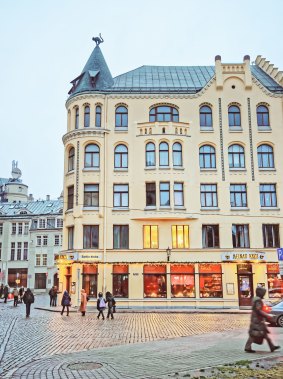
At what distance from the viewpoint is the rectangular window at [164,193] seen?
110 ft

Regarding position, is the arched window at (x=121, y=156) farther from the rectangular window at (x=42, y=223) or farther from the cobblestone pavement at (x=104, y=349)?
the rectangular window at (x=42, y=223)

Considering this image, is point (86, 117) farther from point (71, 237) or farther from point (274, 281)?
point (274, 281)

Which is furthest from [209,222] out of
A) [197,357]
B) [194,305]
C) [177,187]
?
[197,357]

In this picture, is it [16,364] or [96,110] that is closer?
[16,364]

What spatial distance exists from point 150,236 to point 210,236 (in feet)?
15.0

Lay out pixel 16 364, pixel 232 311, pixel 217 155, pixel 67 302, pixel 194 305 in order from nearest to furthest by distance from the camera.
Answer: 1. pixel 16 364
2. pixel 67 302
3. pixel 232 311
4. pixel 194 305
5. pixel 217 155

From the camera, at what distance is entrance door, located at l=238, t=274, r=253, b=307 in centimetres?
3225

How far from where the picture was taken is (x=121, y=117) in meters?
35.7

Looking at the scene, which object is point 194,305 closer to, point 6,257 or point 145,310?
point 145,310

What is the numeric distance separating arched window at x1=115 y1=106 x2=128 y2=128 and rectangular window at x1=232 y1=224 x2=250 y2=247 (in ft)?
38.8

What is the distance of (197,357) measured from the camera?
36.2 ft

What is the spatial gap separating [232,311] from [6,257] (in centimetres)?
4901

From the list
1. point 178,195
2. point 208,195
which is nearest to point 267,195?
point 208,195

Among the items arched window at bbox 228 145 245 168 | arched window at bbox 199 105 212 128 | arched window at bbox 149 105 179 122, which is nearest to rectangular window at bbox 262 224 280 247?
arched window at bbox 228 145 245 168
